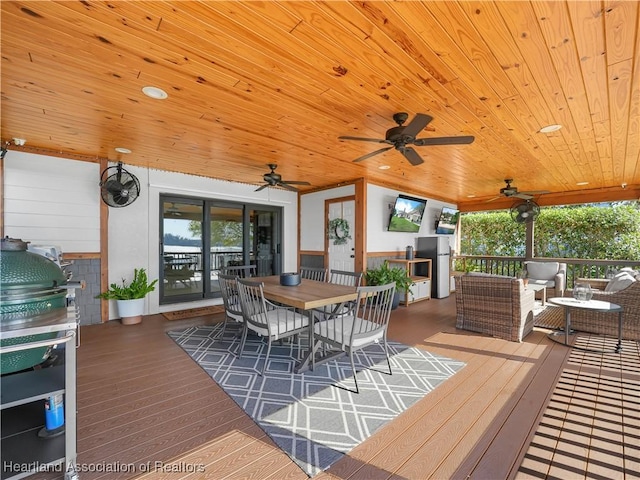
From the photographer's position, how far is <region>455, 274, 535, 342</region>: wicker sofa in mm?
3717

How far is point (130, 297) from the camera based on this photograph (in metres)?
4.39

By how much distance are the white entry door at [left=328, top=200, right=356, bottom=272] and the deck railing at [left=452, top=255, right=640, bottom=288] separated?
12.7 feet

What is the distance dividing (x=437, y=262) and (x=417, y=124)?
490 centimetres

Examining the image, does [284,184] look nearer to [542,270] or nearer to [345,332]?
[345,332]

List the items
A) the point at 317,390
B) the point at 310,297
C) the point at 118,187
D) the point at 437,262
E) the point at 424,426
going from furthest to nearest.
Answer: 1. the point at 437,262
2. the point at 118,187
3. the point at 310,297
4. the point at 317,390
5. the point at 424,426

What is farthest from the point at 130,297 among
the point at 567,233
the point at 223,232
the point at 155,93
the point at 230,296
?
the point at 567,233

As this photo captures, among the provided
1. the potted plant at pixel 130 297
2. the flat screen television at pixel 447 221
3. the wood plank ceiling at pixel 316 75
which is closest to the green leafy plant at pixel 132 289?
the potted plant at pixel 130 297

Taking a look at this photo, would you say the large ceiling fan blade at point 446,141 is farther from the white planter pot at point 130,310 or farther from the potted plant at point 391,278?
the white planter pot at point 130,310

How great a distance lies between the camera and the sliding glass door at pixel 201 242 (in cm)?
529

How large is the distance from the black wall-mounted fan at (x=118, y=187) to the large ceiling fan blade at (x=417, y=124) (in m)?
4.13

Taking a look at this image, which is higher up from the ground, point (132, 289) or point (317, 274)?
point (317, 274)

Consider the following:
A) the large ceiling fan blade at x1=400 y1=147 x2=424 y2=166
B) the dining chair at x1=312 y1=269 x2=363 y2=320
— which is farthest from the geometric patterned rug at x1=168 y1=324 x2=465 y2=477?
the large ceiling fan blade at x1=400 y1=147 x2=424 y2=166

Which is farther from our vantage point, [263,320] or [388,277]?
[388,277]

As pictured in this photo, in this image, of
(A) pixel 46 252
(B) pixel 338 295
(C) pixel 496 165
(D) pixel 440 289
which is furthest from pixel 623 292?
(A) pixel 46 252
